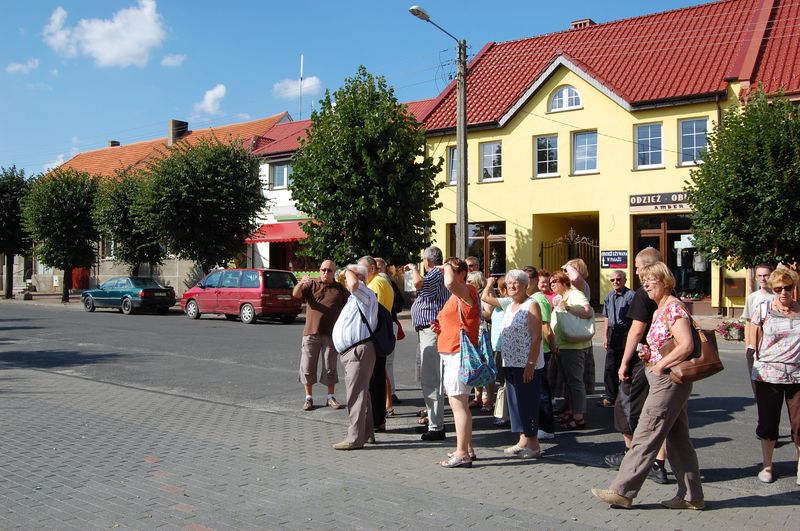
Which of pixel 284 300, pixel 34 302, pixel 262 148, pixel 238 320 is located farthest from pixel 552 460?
pixel 34 302

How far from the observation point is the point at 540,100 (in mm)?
25078

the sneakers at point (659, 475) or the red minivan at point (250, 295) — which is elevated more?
the red minivan at point (250, 295)

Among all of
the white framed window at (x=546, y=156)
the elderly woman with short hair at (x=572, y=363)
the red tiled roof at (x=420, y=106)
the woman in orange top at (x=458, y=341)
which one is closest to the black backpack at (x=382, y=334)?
the woman in orange top at (x=458, y=341)

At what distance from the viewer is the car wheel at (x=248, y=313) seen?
860 inches

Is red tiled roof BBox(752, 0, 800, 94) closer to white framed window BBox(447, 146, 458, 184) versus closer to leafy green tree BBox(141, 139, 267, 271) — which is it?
white framed window BBox(447, 146, 458, 184)

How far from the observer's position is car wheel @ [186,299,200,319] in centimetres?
2389

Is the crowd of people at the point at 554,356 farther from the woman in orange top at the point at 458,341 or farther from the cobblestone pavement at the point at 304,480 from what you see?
the cobblestone pavement at the point at 304,480

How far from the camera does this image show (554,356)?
8.10 m

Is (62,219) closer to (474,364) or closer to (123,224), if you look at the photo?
(123,224)

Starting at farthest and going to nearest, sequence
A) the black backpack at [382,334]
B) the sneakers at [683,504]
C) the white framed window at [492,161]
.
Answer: the white framed window at [492,161]
the black backpack at [382,334]
the sneakers at [683,504]

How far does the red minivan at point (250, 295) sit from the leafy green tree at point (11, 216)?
738 inches

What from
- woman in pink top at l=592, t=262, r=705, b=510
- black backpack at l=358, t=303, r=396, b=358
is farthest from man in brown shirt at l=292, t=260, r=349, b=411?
woman in pink top at l=592, t=262, r=705, b=510

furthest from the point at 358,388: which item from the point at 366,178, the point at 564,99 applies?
the point at 564,99

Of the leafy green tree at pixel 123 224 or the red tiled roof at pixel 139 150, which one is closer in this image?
the leafy green tree at pixel 123 224
